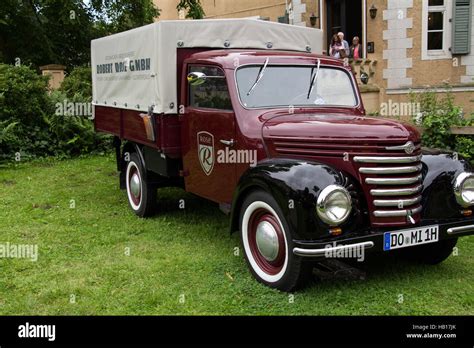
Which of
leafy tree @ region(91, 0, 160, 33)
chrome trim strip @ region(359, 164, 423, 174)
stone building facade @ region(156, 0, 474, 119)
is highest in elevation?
leafy tree @ region(91, 0, 160, 33)

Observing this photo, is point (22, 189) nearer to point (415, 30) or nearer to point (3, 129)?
point (3, 129)

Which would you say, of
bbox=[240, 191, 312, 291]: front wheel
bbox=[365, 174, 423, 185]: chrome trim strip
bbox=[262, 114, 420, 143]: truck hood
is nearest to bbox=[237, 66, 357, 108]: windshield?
bbox=[262, 114, 420, 143]: truck hood

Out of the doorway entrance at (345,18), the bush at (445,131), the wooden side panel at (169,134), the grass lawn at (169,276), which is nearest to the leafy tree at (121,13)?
the doorway entrance at (345,18)

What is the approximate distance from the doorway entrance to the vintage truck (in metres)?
7.50

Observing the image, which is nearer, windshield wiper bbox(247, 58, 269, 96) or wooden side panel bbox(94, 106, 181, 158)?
windshield wiper bbox(247, 58, 269, 96)

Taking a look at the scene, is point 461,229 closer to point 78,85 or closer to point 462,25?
point 462,25

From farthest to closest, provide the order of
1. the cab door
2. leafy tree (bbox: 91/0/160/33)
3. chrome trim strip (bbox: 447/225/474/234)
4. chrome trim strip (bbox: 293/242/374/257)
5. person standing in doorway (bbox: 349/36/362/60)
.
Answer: leafy tree (bbox: 91/0/160/33) < person standing in doorway (bbox: 349/36/362/60) < the cab door < chrome trim strip (bbox: 447/225/474/234) < chrome trim strip (bbox: 293/242/374/257)

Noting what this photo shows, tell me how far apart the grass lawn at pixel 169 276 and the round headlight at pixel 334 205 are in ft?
2.35

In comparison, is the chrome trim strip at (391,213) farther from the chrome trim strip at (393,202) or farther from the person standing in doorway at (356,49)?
the person standing in doorway at (356,49)

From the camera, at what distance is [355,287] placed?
459 cm

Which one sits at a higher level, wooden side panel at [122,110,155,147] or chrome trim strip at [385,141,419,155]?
wooden side panel at [122,110,155,147]

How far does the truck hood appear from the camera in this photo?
4.37 m

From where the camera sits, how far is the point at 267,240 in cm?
457

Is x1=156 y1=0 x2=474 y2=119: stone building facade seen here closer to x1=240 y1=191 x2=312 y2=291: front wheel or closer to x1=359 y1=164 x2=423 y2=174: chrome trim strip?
x1=359 y1=164 x2=423 y2=174: chrome trim strip
